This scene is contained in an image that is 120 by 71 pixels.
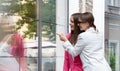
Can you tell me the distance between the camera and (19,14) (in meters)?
6.03

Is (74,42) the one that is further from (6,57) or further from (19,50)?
(19,50)

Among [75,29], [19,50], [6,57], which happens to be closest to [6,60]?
[6,57]

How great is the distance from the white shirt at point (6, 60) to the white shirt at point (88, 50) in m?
1.00

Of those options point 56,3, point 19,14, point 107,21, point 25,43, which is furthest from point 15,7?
point 107,21

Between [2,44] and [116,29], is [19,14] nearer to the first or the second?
[2,44]

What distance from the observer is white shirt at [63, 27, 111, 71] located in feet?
16.4

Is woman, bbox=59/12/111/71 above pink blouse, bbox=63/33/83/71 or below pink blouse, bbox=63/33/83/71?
above

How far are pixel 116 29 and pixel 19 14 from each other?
10.2 ft

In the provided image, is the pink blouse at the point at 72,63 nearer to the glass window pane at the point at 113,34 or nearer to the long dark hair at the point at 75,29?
the long dark hair at the point at 75,29

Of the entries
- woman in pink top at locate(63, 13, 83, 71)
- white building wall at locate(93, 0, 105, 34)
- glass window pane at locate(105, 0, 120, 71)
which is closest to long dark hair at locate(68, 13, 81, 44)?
woman in pink top at locate(63, 13, 83, 71)

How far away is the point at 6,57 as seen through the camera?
573cm

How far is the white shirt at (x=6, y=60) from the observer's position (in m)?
5.67

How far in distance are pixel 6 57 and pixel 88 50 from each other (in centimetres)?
121

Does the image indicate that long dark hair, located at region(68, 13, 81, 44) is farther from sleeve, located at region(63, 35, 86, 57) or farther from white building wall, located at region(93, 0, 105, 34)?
white building wall, located at region(93, 0, 105, 34)
